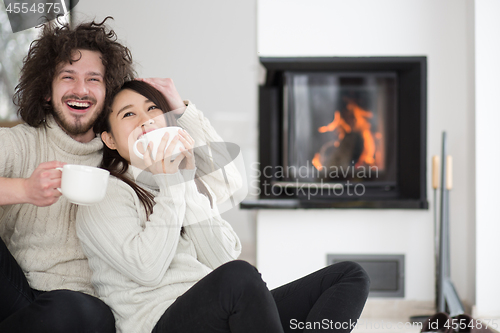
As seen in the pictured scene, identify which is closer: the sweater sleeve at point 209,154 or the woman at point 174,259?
the woman at point 174,259

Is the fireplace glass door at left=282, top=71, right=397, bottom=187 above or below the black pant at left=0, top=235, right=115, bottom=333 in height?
above

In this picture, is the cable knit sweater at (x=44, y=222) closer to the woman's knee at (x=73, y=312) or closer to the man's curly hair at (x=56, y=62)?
the man's curly hair at (x=56, y=62)

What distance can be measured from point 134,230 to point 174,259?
0.10 meters

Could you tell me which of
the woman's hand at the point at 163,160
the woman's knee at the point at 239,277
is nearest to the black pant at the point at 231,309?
the woman's knee at the point at 239,277

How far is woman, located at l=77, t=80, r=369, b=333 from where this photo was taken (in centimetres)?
66

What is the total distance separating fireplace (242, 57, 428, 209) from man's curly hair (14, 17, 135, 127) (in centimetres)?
87

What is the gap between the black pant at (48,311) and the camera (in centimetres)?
67

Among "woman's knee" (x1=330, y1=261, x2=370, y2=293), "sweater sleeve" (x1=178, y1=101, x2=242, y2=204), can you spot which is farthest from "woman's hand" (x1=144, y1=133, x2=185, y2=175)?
"woman's knee" (x1=330, y1=261, x2=370, y2=293)

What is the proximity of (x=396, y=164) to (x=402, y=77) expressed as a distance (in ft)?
1.24

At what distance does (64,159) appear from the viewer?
35.4 inches

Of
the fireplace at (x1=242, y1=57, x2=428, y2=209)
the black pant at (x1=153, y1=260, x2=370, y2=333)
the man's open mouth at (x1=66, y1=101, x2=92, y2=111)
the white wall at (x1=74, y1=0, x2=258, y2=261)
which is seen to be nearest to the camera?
the black pant at (x1=153, y1=260, x2=370, y2=333)

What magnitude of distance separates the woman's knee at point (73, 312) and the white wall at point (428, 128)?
0.98 m

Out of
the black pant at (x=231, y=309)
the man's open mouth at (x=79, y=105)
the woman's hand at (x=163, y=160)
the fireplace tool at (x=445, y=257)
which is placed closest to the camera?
the black pant at (x=231, y=309)
